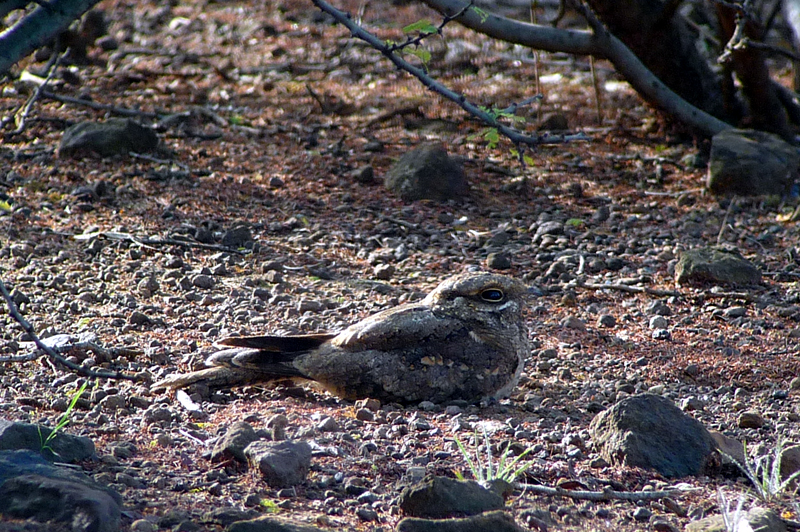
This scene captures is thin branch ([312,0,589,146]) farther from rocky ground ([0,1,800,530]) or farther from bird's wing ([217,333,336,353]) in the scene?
bird's wing ([217,333,336,353])

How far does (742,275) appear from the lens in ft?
18.1

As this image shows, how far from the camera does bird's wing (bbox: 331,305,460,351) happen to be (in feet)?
13.2

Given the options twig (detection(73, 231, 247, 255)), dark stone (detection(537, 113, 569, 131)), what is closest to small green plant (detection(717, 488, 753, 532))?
twig (detection(73, 231, 247, 255))

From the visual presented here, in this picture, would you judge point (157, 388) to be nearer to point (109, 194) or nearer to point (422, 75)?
point (422, 75)

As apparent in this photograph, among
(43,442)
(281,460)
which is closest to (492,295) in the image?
(281,460)

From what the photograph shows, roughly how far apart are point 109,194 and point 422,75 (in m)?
3.89

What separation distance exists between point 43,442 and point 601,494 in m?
1.88

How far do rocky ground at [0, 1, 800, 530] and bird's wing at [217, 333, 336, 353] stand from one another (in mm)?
239

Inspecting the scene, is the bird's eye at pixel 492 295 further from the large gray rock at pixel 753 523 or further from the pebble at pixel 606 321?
the large gray rock at pixel 753 523

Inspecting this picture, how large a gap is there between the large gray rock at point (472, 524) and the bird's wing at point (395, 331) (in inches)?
61.7

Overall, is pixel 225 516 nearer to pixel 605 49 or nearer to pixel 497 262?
pixel 497 262

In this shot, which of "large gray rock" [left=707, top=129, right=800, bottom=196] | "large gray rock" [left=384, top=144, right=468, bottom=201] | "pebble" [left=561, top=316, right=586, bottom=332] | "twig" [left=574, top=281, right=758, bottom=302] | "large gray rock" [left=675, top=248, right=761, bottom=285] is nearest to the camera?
"pebble" [left=561, top=316, right=586, bottom=332]

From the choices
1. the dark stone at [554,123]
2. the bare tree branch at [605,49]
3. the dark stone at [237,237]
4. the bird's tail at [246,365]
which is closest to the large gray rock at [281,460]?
the bird's tail at [246,365]

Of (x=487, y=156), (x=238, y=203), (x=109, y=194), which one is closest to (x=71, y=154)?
(x=109, y=194)
